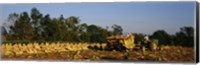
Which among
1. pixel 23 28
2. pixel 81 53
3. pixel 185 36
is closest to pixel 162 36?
pixel 185 36

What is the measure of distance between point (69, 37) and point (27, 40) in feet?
1.55

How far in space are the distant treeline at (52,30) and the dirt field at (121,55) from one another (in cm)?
13

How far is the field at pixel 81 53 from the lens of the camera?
3.98 m

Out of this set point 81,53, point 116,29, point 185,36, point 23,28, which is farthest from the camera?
point 23,28

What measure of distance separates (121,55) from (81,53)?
0.43 m

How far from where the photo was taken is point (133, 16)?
160 inches

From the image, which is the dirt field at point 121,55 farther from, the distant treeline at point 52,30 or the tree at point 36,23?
the tree at point 36,23

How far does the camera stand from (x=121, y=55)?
13.5ft

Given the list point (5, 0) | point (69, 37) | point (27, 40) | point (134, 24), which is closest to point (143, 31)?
point (134, 24)

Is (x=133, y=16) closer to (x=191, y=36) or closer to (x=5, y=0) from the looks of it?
(x=191, y=36)

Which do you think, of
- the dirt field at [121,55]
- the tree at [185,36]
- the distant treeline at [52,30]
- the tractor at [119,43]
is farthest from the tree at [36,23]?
the tree at [185,36]

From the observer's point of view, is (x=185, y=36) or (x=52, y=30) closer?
(x=185, y=36)

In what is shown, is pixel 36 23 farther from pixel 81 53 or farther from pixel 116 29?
pixel 116 29

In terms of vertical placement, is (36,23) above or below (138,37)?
above
